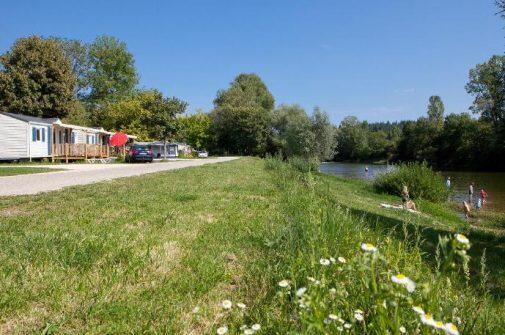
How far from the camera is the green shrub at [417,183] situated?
2258 centimetres

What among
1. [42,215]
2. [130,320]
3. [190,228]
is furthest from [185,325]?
[42,215]

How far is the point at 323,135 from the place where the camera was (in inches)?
2165

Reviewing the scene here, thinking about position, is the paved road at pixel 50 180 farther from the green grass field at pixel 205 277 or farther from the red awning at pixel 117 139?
the red awning at pixel 117 139

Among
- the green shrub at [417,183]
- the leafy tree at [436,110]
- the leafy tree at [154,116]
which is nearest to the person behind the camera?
the green shrub at [417,183]

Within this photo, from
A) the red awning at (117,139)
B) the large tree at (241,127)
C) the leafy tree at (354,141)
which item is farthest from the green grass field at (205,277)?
the leafy tree at (354,141)

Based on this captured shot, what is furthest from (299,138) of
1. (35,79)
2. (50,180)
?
(50,180)

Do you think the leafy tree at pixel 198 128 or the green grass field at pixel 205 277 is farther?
the leafy tree at pixel 198 128

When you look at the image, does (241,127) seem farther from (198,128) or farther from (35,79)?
(35,79)

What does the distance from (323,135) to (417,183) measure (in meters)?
32.5

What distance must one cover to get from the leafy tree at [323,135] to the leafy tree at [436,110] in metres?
49.4

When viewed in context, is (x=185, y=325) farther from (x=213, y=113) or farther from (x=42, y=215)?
(x=213, y=113)

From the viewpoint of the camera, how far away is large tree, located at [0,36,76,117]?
148 ft

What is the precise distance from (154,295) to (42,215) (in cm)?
394

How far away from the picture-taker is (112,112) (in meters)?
54.1
